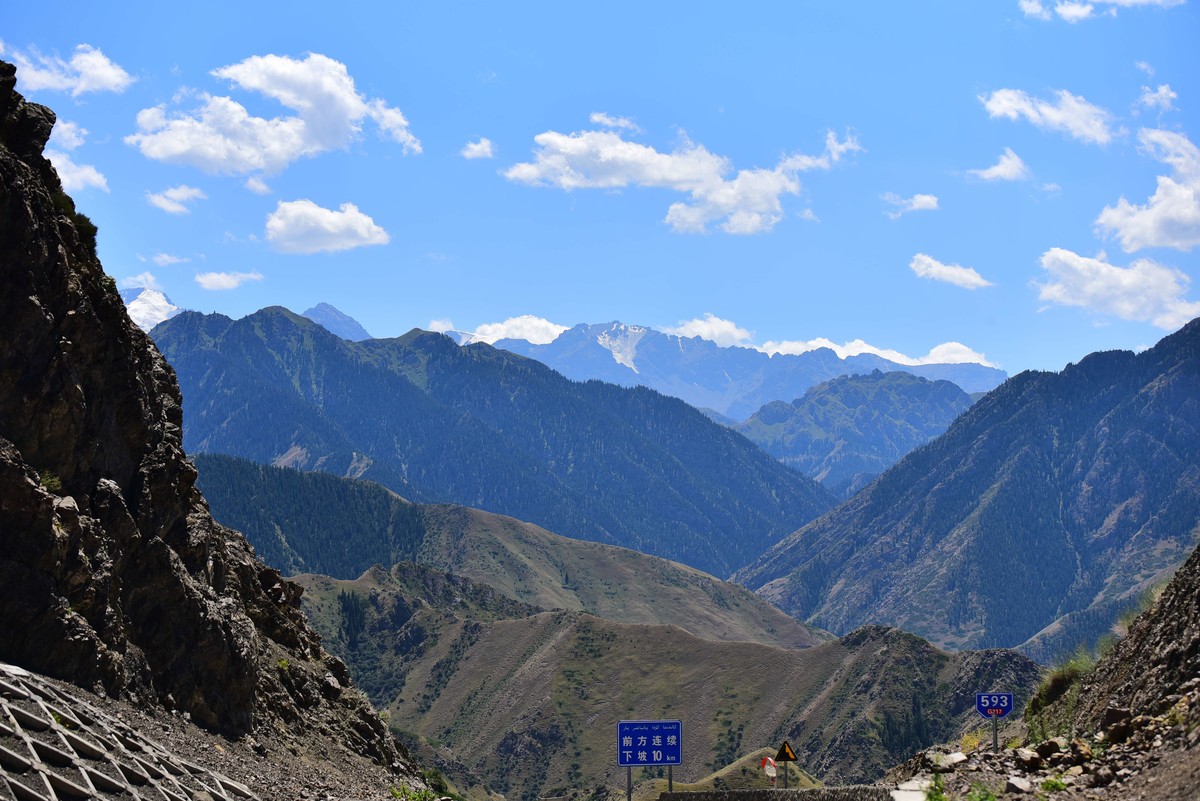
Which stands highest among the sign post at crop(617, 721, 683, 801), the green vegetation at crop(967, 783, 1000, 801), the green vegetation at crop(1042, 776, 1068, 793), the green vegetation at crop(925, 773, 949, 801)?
the green vegetation at crop(1042, 776, 1068, 793)

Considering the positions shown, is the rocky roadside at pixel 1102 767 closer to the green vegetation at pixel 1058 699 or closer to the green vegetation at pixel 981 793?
the green vegetation at pixel 981 793

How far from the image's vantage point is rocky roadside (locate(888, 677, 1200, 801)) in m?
18.3

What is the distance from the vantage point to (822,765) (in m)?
155

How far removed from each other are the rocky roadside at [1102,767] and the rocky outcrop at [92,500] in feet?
71.1

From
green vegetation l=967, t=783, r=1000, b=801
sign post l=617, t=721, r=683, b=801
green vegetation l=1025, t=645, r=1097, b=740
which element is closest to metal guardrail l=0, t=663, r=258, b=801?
sign post l=617, t=721, r=683, b=801

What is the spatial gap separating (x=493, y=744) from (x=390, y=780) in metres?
135

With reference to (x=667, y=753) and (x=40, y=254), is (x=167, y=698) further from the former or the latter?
(x=667, y=753)

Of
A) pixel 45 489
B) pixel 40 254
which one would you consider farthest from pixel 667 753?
pixel 40 254

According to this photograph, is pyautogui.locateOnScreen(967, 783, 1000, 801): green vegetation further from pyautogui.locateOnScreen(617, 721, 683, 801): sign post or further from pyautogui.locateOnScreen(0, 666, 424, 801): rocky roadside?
pyautogui.locateOnScreen(617, 721, 683, 801): sign post

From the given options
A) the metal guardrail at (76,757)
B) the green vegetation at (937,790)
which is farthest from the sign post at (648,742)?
the green vegetation at (937,790)

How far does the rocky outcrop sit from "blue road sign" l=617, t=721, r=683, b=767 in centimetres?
1237

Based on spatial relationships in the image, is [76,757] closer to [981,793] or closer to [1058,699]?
[981,793]

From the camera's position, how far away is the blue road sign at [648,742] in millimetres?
43406

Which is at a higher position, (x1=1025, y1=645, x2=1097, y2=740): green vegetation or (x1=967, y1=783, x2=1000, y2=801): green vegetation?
(x1=967, y1=783, x2=1000, y2=801): green vegetation
